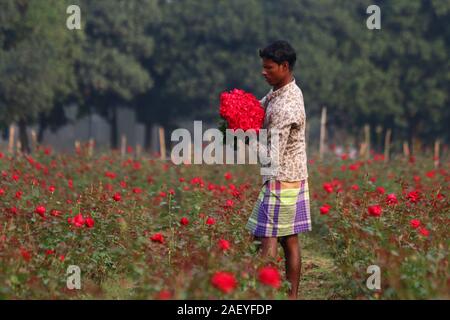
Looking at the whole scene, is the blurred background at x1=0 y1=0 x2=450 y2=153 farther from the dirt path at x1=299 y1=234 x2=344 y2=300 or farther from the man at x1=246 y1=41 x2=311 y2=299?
the man at x1=246 y1=41 x2=311 y2=299

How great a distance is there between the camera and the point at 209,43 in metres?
36.4

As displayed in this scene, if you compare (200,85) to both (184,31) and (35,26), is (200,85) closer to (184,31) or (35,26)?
(184,31)

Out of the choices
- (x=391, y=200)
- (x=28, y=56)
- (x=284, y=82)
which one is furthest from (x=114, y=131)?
(x=284, y=82)

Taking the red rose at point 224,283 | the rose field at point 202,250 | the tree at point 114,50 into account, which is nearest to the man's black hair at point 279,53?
the rose field at point 202,250

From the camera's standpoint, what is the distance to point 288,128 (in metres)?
5.43

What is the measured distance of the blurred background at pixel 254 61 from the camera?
33.8 meters

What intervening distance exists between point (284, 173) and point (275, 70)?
0.68 metres

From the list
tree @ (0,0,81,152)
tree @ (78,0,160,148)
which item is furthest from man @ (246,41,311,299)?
tree @ (78,0,160,148)

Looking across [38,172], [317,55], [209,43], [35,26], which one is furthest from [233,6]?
[38,172]

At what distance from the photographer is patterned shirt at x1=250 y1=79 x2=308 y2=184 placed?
214 inches

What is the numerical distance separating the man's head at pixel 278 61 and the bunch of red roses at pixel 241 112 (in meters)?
0.21

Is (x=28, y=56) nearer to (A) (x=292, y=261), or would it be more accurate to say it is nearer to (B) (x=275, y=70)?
(B) (x=275, y=70)

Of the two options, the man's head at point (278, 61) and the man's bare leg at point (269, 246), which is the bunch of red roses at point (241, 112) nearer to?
the man's head at point (278, 61)

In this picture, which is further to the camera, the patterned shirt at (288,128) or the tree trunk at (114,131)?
the tree trunk at (114,131)
